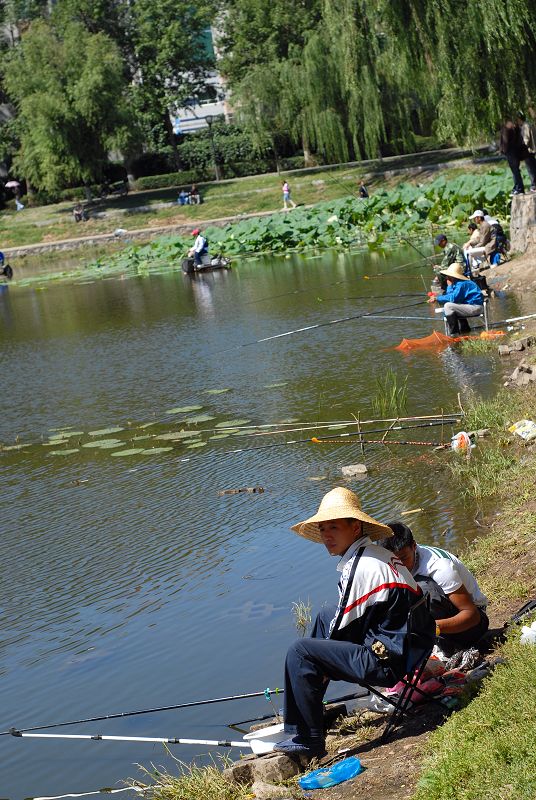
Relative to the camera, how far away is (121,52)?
6200cm

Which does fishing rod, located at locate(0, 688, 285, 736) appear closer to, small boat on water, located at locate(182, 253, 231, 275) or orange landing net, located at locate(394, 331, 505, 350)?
orange landing net, located at locate(394, 331, 505, 350)

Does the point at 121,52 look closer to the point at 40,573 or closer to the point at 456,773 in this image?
the point at 40,573

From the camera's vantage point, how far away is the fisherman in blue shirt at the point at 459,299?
619 inches

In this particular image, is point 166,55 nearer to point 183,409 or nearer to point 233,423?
Answer: point 183,409

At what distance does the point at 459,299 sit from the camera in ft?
52.0

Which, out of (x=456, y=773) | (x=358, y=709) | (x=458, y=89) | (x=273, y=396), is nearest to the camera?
(x=456, y=773)

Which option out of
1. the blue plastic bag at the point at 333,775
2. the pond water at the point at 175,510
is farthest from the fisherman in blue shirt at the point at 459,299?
the blue plastic bag at the point at 333,775

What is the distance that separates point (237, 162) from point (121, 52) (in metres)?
9.59

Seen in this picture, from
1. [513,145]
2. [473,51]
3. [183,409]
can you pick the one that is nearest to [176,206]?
[513,145]

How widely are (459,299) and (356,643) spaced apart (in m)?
11.1

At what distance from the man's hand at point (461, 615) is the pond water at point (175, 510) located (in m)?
1.01

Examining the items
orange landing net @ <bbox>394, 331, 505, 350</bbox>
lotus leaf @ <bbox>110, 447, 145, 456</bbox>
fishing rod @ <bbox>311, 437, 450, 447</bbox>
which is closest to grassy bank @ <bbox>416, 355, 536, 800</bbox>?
fishing rod @ <bbox>311, 437, 450, 447</bbox>

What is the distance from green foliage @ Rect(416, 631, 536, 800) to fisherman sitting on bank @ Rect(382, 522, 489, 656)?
667mm

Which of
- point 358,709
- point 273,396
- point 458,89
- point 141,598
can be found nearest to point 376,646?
point 358,709
